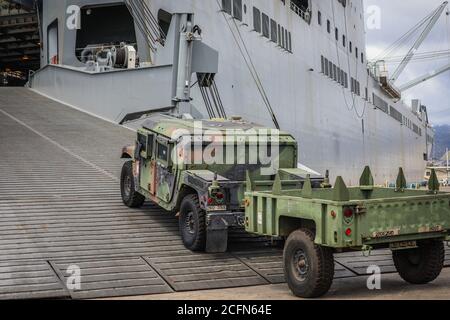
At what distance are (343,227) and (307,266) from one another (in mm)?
793

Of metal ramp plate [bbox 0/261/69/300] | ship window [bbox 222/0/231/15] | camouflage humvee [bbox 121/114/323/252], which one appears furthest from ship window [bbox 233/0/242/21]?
metal ramp plate [bbox 0/261/69/300]

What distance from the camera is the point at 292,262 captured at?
24.7ft

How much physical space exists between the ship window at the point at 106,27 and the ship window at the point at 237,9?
6956mm

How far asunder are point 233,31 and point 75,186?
15898 millimetres

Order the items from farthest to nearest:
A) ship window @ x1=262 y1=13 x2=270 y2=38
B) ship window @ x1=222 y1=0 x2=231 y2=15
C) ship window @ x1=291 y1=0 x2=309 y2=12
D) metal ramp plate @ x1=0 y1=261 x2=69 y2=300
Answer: ship window @ x1=291 y1=0 x2=309 y2=12 < ship window @ x1=262 y1=13 x2=270 y2=38 < ship window @ x1=222 y1=0 x2=231 y2=15 < metal ramp plate @ x1=0 y1=261 x2=69 y2=300

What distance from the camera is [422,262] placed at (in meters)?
8.03

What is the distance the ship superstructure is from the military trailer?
867 centimetres

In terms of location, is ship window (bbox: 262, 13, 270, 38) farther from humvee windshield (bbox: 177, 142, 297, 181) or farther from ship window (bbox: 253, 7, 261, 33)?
humvee windshield (bbox: 177, 142, 297, 181)

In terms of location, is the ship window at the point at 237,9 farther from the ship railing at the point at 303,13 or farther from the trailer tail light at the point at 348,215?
the trailer tail light at the point at 348,215

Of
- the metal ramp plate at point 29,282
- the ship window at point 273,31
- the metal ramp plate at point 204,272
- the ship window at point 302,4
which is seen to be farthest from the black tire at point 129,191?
the ship window at point 302,4

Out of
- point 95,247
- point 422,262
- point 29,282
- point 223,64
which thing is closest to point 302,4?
point 223,64

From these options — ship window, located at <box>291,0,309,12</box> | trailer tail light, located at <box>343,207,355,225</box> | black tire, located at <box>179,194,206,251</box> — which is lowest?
black tire, located at <box>179,194,206,251</box>

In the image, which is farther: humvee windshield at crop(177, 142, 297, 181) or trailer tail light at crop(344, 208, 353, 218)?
humvee windshield at crop(177, 142, 297, 181)

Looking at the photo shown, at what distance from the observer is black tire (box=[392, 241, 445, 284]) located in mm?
7902
